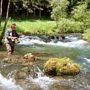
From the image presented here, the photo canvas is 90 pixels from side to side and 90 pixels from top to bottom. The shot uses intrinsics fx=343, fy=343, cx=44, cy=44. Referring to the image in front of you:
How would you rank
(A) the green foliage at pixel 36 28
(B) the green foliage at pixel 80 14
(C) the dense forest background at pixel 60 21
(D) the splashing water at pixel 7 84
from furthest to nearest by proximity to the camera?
(B) the green foliage at pixel 80 14
(C) the dense forest background at pixel 60 21
(A) the green foliage at pixel 36 28
(D) the splashing water at pixel 7 84

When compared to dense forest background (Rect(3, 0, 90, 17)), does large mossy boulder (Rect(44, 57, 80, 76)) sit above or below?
above

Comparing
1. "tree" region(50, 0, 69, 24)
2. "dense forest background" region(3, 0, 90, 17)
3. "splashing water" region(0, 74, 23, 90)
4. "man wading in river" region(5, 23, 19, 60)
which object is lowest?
"dense forest background" region(3, 0, 90, 17)

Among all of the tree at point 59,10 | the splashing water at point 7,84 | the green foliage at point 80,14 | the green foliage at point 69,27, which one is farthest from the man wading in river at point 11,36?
the green foliage at point 80,14

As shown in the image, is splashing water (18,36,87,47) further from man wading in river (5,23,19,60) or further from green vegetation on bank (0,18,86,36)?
man wading in river (5,23,19,60)

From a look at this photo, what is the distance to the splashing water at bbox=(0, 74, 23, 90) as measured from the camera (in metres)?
12.6

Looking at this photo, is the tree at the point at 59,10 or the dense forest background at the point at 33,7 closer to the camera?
the tree at the point at 59,10

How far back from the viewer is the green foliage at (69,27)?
32.5 meters

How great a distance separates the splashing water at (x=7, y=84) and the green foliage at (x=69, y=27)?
1894 centimetres

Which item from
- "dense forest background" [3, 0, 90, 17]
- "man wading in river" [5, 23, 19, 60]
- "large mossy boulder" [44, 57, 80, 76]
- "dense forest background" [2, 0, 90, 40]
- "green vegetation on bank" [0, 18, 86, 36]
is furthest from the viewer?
"dense forest background" [3, 0, 90, 17]

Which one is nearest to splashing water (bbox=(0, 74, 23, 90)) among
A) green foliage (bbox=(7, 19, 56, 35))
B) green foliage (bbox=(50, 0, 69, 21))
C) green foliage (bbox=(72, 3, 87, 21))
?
green foliage (bbox=(7, 19, 56, 35))

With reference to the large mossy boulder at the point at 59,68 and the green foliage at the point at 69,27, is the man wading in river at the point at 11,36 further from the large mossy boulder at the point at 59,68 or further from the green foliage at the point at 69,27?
the green foliage at the point at 69,27

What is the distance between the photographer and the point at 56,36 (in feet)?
96.9

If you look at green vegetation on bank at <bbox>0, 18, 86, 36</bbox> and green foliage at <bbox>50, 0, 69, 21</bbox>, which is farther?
green foliage at <bbox>50, 0, 69, 21</bbox>

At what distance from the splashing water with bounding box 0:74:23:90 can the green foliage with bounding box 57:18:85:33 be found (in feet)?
Result: 62.1
